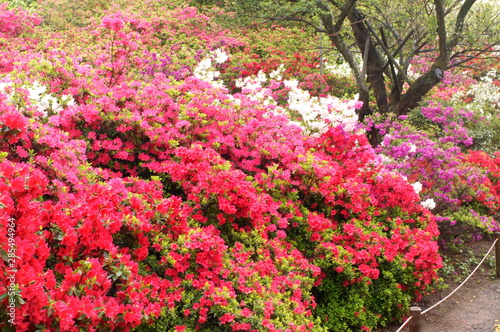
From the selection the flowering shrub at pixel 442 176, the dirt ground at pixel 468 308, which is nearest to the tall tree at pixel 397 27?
the flowering shrub at pixel 442 176

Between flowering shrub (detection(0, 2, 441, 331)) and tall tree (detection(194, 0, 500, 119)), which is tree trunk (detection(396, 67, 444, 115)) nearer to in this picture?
tall tree (detection(194, 0, 500, 119))

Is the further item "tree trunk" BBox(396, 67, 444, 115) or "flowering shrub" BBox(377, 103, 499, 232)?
"tree trunk" BBox(396, 67, 444, 115)

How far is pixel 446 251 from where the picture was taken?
6660 mm

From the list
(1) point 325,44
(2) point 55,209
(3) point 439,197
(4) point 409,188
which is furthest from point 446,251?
(1) point 325,44

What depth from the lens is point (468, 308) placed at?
5.17 meters

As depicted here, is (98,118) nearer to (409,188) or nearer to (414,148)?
(409,188)

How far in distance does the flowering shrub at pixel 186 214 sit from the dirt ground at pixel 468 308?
1.24ft

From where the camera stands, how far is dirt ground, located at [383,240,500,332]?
15.5ft

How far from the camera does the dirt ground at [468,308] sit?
15.5 ft

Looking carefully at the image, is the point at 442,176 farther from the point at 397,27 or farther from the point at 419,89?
the point at 397,27

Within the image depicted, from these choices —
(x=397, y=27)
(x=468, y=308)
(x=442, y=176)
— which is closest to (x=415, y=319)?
(x=468, y=308)

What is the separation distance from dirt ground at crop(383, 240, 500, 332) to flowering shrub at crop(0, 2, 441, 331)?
1.24 ft

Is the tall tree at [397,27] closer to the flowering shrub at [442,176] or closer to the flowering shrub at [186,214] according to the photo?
the flowering shrub at [442,176]

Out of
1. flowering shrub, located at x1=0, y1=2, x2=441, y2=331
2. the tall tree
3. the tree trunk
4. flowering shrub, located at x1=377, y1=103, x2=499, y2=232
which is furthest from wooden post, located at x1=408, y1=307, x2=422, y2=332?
the tree trunk
